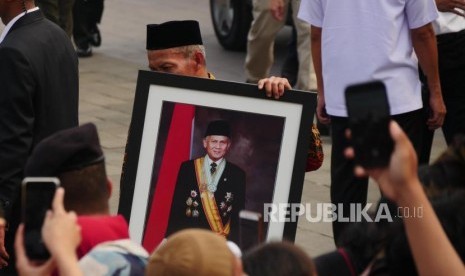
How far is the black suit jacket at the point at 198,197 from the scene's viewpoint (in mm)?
4488

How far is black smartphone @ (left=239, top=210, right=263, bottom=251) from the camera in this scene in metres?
4.24

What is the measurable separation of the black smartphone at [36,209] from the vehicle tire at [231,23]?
9.24 meters

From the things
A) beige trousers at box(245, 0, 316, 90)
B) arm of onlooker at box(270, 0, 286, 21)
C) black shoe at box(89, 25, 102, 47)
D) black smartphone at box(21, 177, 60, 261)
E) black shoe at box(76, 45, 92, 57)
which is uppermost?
black smartphone at box(21, 177, 60, 261)

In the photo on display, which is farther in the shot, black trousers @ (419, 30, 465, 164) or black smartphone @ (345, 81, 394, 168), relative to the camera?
black trousers @ (419, 30, 465, 164)

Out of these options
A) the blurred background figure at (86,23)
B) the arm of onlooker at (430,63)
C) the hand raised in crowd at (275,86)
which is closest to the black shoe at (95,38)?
the blurred background figure at (86,23)

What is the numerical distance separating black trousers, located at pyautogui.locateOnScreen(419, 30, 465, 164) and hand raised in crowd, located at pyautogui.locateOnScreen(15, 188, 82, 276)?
332cm

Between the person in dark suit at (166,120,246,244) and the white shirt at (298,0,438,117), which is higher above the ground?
the white shirt at (298,0,438,117)

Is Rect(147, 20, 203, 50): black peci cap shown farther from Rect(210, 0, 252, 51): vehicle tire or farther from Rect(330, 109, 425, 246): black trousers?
Rect(210, 0, 252, 51): vehicle tire

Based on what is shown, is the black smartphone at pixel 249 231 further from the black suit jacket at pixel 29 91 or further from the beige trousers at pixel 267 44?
the beige trousers at pixel 267 44

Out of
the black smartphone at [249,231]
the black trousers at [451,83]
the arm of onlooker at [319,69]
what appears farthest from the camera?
the black trousers at [451,83]

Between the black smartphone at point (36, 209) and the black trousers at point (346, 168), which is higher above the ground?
the black smartphone at point (36, 209)

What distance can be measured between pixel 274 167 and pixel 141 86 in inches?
22.5

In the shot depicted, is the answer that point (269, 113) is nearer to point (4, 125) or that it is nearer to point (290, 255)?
point (4, 125)

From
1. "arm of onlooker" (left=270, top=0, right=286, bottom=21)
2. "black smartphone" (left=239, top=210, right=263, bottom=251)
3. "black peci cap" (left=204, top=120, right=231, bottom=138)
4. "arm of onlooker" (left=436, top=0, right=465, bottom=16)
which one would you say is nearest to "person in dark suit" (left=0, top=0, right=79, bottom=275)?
"black peci cap" (left=204, top=120, right=231, bottom=138)
